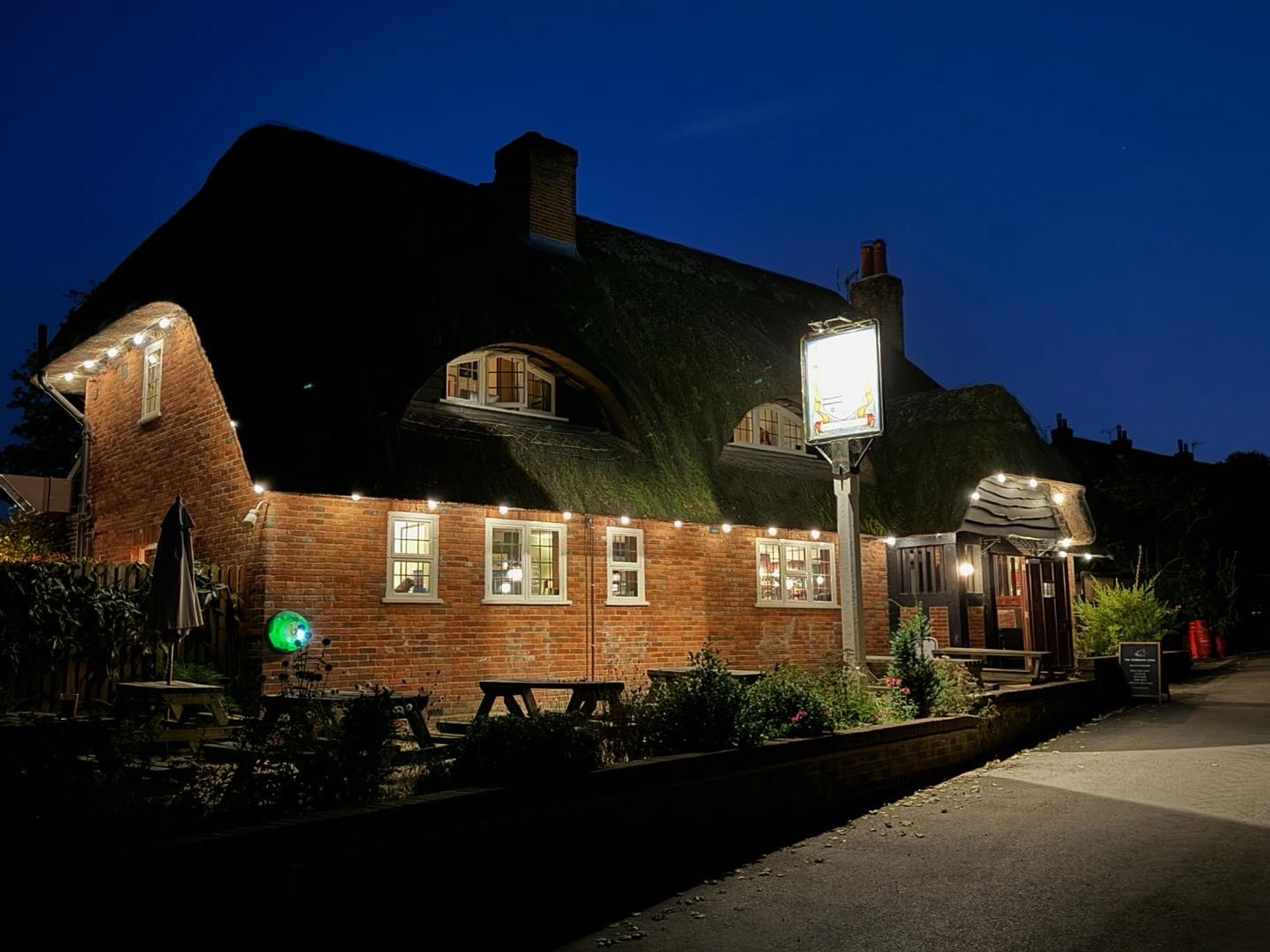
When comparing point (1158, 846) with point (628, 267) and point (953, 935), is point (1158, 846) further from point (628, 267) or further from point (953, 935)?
point (628, 267)

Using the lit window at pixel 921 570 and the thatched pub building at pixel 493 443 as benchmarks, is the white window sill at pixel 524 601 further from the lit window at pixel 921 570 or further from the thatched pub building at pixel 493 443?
the lit window at pixel 921 570

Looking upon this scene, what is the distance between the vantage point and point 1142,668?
1731cm

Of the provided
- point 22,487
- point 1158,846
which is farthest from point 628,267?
point 1158,846

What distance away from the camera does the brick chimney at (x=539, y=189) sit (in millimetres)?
18766

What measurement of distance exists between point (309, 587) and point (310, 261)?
4.45 m

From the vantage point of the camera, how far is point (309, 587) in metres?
13.1

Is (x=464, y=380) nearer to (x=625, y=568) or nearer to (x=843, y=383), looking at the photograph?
(x=625, y=568)

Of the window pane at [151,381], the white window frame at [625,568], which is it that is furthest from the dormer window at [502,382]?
the window pane at [151,381]

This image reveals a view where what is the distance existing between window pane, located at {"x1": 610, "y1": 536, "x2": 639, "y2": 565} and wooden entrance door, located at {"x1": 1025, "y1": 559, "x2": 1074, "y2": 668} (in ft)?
32.4

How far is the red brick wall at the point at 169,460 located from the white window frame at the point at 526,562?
10.5 feet

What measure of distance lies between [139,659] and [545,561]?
5.63 metres

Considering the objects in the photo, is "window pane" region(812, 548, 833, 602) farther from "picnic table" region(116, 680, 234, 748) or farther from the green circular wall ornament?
"picnic table" region(116, 680, 234, 748)

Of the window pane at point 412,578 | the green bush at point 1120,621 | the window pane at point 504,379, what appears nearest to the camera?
the window pane at point 412,578

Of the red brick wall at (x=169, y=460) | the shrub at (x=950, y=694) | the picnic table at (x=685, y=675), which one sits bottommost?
the shrub at (x=950, y=694)
